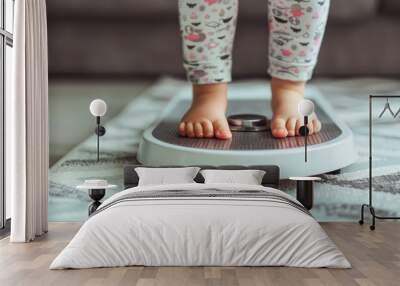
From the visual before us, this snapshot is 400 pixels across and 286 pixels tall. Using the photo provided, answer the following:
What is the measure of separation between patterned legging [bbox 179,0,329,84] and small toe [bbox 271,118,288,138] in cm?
49

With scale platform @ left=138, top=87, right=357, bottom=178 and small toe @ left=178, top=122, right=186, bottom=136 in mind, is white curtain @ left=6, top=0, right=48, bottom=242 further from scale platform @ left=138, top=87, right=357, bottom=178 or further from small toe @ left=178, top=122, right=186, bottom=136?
small toe @ left=178, top=122, right=186, bottom=136

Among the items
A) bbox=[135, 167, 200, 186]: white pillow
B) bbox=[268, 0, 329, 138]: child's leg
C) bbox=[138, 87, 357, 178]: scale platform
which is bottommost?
bbox=[135, 167, 200, 186]: white pillow

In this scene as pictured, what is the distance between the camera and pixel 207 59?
6715 mm

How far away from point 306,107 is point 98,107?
2.19 meters

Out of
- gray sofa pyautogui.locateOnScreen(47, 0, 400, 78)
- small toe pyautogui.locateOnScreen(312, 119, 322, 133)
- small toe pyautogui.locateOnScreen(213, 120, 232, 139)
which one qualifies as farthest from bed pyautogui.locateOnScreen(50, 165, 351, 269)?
gray sofa pyautogui.locateOnScreen(47, 0, 400, 78)

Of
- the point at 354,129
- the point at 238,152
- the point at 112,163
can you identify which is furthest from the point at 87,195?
the point at 354,129

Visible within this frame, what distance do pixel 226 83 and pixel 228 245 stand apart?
9.86ft

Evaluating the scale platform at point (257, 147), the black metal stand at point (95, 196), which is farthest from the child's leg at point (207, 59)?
the black metal stand at point (95, 196)

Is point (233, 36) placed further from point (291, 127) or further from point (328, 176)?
point (328, 176)

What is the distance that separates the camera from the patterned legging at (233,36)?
6.60 metres

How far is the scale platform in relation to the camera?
261 inches

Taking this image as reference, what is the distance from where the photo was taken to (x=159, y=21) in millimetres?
6965

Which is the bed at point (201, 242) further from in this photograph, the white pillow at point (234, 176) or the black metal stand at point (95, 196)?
the black metal stand at point (95, 196)

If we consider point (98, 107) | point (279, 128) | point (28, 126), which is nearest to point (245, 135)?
point (279, 128)
